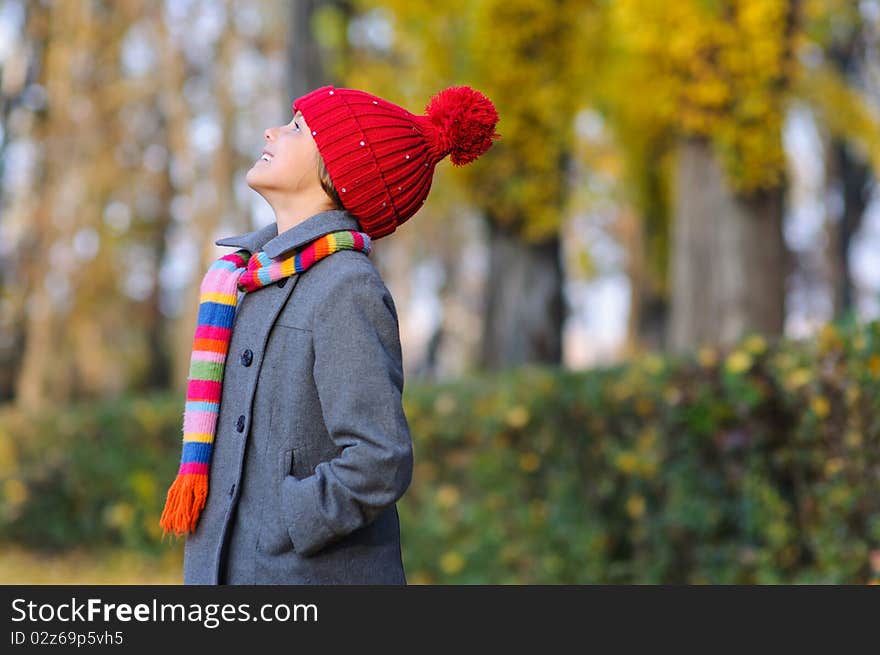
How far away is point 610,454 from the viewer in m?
6.09

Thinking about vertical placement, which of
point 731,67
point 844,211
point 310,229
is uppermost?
point 844,211

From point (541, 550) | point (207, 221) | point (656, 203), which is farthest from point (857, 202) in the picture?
point (541, 550)

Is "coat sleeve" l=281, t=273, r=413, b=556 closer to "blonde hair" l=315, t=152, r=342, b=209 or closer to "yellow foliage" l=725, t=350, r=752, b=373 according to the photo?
"blonde hair" l=315, t=152, r=342, b=209

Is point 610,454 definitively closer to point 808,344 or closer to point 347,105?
point 808,344

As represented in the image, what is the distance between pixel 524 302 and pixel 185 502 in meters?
7.46

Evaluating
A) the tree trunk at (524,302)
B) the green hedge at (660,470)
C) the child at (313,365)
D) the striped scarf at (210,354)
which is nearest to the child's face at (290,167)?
the child at (313,365)

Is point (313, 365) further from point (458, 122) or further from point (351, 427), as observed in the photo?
point (458, 122)

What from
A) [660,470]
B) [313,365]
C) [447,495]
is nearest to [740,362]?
[660,470]

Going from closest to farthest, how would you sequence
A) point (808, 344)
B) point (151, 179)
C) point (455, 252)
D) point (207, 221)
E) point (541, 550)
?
point (808, 344) → point (541, 550) → point (207, 221) → point (151, 179) → point (455, 252)

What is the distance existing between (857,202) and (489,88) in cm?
1146

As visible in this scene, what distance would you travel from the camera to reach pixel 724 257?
8398 mm

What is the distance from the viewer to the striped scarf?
2.38 metres

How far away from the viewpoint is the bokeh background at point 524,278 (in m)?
5.36

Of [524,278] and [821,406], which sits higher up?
[524,278]
